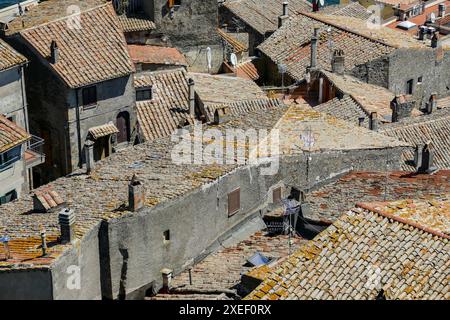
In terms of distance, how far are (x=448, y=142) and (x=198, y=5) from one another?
15.7 metres

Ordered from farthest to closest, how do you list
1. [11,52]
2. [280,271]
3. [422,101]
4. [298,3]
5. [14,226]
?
[298,3], [422,101], [11,52], [14,226], [280,271]

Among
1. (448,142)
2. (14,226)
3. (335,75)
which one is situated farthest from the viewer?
(335,75)

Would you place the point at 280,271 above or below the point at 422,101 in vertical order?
above

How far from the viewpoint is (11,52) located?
45812mm

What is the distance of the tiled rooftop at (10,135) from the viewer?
42250mm

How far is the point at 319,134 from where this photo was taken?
144 feet

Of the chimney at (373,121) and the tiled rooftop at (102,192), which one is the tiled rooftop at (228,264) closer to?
the tiled rooftop at (102,192)

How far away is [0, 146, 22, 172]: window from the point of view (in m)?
42.8

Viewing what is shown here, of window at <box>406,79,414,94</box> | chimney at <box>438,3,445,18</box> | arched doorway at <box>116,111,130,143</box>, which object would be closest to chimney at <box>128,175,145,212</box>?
arched doorway at <box>116,111,130,143</box>

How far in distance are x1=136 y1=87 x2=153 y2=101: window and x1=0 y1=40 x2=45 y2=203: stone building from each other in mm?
5642

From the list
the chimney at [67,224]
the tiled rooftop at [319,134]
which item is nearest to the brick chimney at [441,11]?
the tiled rooftop at [319,134]
